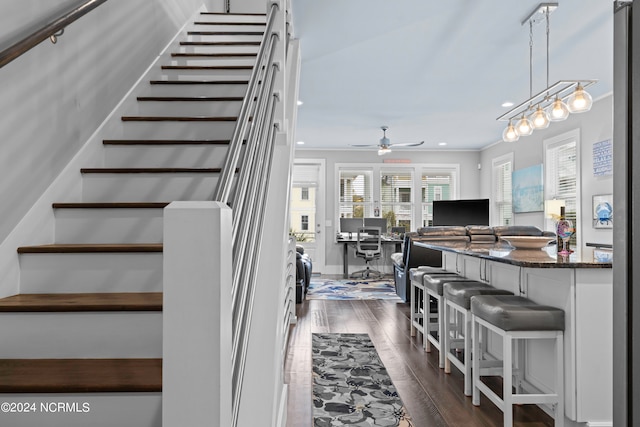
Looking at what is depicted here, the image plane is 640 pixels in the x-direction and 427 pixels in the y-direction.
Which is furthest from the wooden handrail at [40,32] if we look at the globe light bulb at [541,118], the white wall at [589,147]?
the white wall at [589,147]

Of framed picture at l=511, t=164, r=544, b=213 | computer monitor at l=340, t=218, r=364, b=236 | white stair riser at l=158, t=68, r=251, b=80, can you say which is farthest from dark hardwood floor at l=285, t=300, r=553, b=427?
computer monitor at l=340, t=218, r=364, b=236

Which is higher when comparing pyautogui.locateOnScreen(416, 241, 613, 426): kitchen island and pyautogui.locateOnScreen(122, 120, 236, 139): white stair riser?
pyautogui.locateOnScreen(122, 120, 236, 139): white stair riser

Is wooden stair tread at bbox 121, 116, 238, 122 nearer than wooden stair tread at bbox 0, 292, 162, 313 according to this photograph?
No

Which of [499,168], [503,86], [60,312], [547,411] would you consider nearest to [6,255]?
[60,312]

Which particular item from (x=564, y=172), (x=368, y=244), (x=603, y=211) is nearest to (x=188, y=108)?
(x=603, y=211)

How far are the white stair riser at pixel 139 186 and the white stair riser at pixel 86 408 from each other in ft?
3.44

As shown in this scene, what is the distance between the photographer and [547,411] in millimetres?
2406

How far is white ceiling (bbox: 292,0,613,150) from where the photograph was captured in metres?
3.37

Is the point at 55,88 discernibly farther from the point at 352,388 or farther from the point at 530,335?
the point at 530,335

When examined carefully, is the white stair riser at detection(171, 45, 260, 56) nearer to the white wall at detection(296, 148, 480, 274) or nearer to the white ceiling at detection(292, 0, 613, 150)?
the white ceiling at detection(292, 0, 613, 150)

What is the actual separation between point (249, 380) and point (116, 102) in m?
1.88

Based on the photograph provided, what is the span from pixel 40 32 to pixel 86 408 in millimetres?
1227

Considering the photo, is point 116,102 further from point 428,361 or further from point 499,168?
point 499,168

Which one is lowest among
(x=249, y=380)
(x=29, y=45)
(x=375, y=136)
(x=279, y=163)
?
(x=249, y=380)
